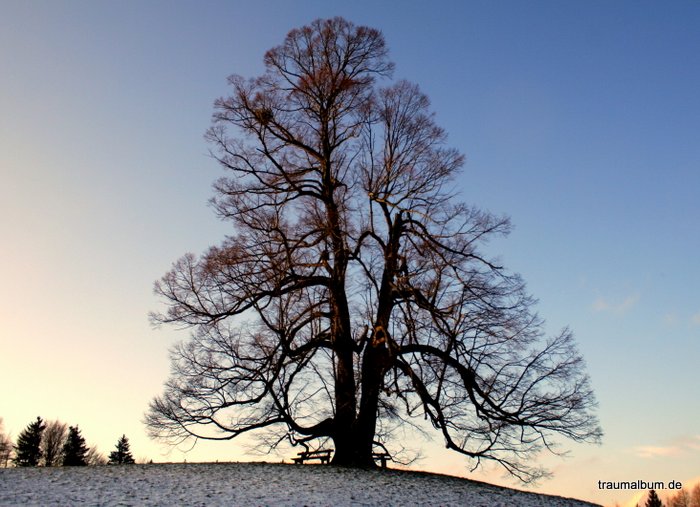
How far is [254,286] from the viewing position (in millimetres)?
16047

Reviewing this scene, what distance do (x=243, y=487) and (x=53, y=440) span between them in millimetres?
48137

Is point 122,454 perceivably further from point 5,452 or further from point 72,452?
point 5,452

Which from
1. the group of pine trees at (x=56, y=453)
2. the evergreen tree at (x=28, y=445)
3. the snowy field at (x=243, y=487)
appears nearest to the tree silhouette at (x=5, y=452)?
the group of pine trees at (x=56, y=453)

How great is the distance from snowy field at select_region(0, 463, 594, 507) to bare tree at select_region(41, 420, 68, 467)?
129 ft

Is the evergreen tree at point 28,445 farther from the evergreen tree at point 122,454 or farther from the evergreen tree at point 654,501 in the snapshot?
the evergreen tree at point 654,501

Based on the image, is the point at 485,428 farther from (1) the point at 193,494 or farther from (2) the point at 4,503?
(2) the point at 4,503

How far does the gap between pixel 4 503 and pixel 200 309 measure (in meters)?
6.76

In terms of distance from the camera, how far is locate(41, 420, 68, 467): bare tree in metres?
48.1

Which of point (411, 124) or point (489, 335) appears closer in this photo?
point (489, 335)

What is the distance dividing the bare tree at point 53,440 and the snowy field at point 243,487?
3924 centimetres

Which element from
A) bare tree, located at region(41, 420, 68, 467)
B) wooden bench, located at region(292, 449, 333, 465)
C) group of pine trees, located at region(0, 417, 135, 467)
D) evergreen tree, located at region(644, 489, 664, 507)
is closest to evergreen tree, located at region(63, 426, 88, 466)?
group of pine trees, located at region(0, 417, 135, 467)

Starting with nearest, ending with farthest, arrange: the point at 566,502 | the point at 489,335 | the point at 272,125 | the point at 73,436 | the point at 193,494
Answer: the point at 193,494, the point at 566,502, the point at 489,335, the point at 272,125, the point at 73,436

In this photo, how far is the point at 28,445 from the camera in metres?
37.4

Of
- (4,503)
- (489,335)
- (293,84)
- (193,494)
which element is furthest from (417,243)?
(4,503)
